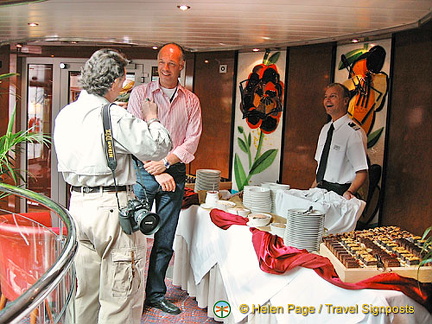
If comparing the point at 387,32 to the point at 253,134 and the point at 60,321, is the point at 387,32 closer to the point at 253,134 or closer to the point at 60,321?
the point at 253,134

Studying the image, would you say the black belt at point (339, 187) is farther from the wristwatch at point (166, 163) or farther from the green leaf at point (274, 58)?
the green leaf at point (274, 58)

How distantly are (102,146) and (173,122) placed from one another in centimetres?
110

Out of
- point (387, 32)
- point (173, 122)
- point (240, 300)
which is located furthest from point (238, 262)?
point (387, 32)

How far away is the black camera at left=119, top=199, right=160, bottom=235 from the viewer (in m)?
2.08

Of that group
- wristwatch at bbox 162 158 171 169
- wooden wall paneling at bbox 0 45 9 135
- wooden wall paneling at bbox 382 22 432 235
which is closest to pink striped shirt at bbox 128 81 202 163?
wristwatch at bbox 162 158 171 169

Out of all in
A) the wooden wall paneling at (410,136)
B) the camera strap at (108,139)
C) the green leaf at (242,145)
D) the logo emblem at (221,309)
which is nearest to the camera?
the camera strap at (108,139)

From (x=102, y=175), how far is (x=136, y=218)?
0.26 metres

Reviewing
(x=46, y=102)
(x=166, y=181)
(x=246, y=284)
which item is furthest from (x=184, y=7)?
(x=46, y=102)

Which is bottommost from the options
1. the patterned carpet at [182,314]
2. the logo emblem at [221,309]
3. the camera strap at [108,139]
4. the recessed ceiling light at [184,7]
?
the patterned carpet at [182,314]

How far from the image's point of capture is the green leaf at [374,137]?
13.7 ft

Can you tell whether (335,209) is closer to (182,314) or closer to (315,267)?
(315,267)

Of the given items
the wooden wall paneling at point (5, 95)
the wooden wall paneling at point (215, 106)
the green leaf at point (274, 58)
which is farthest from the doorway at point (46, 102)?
the green leaf at point (274, 58)

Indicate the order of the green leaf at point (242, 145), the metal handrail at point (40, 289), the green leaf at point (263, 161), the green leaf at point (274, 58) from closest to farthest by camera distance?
1. the metal handrail at point (40, 289)
2. the green leaf at point (274, 58)
3. the green leaf at point (263, 161)
4. the green leaf at point (242, 145)

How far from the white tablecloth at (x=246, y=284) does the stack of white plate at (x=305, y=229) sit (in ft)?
0.57
